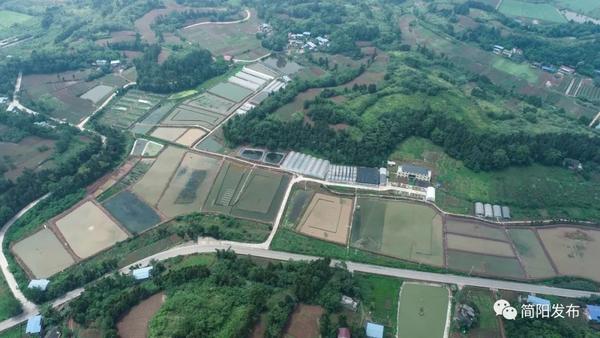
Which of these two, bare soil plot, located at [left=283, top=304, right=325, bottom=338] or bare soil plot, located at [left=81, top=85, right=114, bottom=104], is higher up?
bare soil plot, located at [left=283, top=304, right=325, bottom=338]

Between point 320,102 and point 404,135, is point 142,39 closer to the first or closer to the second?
point 320,102

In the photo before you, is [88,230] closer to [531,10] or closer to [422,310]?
[422,310]

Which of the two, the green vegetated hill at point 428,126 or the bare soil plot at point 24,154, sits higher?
the green vegetated hill at point 428,126

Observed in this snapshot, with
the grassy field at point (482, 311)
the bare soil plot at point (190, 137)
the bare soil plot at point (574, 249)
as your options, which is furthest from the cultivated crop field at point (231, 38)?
the grassy field at point (482, 311)

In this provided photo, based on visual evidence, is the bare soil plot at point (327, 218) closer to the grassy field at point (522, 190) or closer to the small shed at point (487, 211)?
the grassy field at point (522, 190)

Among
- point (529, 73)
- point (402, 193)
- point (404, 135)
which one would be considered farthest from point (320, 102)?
point (529, 73)

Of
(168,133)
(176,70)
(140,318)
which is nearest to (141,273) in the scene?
(140,318)

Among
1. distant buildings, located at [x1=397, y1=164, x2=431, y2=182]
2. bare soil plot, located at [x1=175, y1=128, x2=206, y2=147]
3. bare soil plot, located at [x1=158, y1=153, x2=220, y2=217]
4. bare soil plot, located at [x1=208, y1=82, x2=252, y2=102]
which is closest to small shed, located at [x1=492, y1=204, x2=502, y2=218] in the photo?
distant buildings, located at [x1=397, y1=164, x2=431, y2=182]

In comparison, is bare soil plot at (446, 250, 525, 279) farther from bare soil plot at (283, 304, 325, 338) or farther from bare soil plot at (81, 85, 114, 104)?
bare soil plot at (81, 85, 114, 104)
